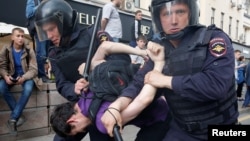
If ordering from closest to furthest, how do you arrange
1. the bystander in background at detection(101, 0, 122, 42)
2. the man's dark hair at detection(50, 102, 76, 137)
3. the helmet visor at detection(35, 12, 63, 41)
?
the man's dark hair at detection(50, 102, 76, 137) < the helmet visor at detection(35, 12, 63, 41) < the bystander in background at detection(101, 0, 122, 42)

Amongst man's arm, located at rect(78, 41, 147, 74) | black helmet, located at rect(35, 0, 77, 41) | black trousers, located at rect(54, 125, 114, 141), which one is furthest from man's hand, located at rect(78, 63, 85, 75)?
black trousers, located at rect(54, 125, 114, 141)

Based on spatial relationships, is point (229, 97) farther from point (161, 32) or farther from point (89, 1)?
point (89, 1)

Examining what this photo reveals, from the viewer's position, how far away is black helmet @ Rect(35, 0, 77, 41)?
2.48m

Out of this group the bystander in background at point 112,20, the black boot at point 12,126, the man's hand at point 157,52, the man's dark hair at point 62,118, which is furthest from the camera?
the bystander in background at point 112,20

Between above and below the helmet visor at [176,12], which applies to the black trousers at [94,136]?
below

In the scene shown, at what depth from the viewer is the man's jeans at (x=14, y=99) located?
4477 millimetres

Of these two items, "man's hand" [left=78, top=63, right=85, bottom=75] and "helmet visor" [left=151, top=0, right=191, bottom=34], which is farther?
"man's hand" [left=78, top=63, right=85, bottom=75]

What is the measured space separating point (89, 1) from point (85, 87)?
1011cm

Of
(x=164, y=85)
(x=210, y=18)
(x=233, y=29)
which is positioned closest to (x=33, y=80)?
(x=164, y=85)

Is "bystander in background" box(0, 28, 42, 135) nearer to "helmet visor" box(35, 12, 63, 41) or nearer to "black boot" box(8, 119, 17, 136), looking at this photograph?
"black boot" box(8, 119, 17, 136)

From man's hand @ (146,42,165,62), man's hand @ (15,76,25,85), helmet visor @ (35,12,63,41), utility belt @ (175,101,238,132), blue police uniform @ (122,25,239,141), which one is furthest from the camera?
man's hand @ (15,76,25,85)

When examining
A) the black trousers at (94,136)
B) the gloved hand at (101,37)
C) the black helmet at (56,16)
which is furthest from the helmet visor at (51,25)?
the black trousers at (94,136)

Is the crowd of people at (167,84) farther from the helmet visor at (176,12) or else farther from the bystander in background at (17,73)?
the bystander in background at (17,73)

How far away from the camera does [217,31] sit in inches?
69.7
